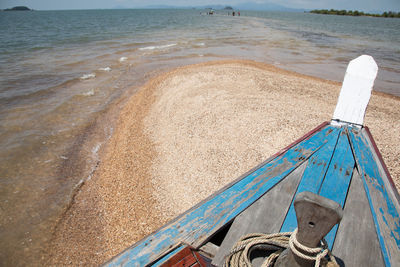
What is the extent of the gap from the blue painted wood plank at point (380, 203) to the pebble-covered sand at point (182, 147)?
2545 mm

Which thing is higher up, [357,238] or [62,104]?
[357,238]

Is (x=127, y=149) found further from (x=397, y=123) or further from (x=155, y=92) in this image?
(x=397, y=123)

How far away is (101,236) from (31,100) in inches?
337

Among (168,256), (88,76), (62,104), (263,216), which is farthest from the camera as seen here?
(88,76)

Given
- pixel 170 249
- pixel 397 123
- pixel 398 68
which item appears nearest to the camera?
pixel 170 249

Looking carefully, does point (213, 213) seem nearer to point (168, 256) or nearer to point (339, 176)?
point (168, 256)

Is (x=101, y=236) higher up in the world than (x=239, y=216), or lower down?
lower down

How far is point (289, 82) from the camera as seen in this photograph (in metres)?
10.2

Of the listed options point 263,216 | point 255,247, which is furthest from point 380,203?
point 255,247

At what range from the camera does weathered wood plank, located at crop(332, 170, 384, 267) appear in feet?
5.15

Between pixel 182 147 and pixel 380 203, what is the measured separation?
4337 millimetres

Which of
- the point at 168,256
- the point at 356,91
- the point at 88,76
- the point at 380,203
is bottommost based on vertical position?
the point at 88,76

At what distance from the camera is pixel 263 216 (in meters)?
1.94

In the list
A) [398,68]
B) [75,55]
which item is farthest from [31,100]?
[398,68]
